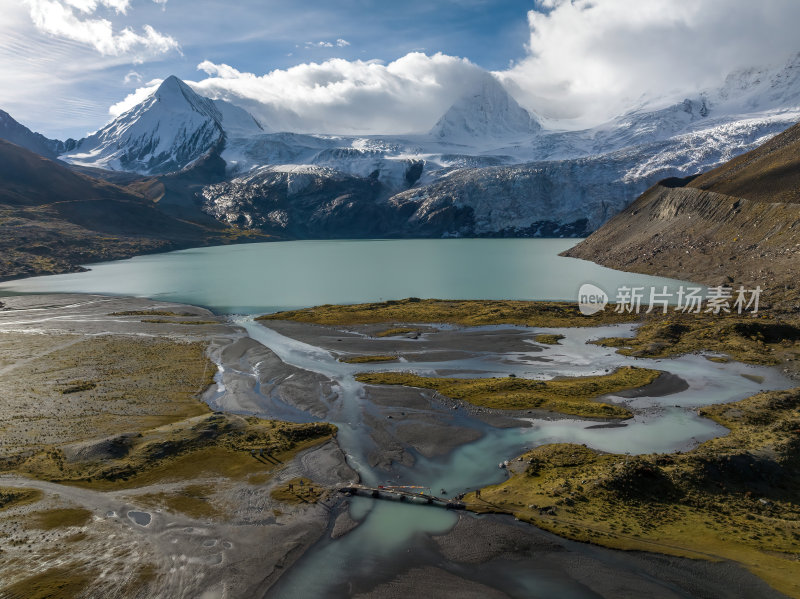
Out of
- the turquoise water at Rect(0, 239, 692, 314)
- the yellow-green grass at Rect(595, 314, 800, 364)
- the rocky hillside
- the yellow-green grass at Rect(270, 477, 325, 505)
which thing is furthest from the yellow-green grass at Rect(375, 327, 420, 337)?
the rocky hillside

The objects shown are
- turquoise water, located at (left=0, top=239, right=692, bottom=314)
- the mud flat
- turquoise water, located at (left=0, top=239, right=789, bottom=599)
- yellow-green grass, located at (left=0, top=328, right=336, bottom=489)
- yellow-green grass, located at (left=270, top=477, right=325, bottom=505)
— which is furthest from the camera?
turquoise water, located at (left=0, top=239, right=692, bottom=314)

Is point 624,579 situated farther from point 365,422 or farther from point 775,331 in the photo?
point 775,331

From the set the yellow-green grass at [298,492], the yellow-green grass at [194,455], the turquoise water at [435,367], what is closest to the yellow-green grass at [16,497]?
the yellow-green grass at [194,455]

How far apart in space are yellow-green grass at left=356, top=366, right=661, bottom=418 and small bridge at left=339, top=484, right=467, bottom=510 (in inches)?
702

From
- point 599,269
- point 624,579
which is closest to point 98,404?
point 624,579

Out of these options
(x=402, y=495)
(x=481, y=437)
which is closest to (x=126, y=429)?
(x=402, y=495)

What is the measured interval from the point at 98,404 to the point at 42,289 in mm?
114349

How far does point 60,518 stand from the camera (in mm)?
30531

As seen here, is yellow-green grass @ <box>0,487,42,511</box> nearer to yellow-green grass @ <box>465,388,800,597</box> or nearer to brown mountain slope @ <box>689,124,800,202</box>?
yellow-green grass @ <box>465,388,800,597</box>

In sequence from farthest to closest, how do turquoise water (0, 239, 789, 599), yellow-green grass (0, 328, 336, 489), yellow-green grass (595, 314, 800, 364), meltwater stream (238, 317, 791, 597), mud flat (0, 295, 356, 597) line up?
yellow-green grass (595, 314, 800, 364) → yellow-green grass (0, 328, 336, 489) → turquoise water (0, 239, 789, 599) → meltwater stream (238, 317, 791, 597) → mud flat (0, 295, 356, 597)

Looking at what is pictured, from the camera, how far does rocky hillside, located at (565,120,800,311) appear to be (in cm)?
9944

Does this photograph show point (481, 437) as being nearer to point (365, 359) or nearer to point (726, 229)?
point (365, 359)

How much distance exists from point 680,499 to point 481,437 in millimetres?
15708

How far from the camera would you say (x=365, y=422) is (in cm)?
4650
